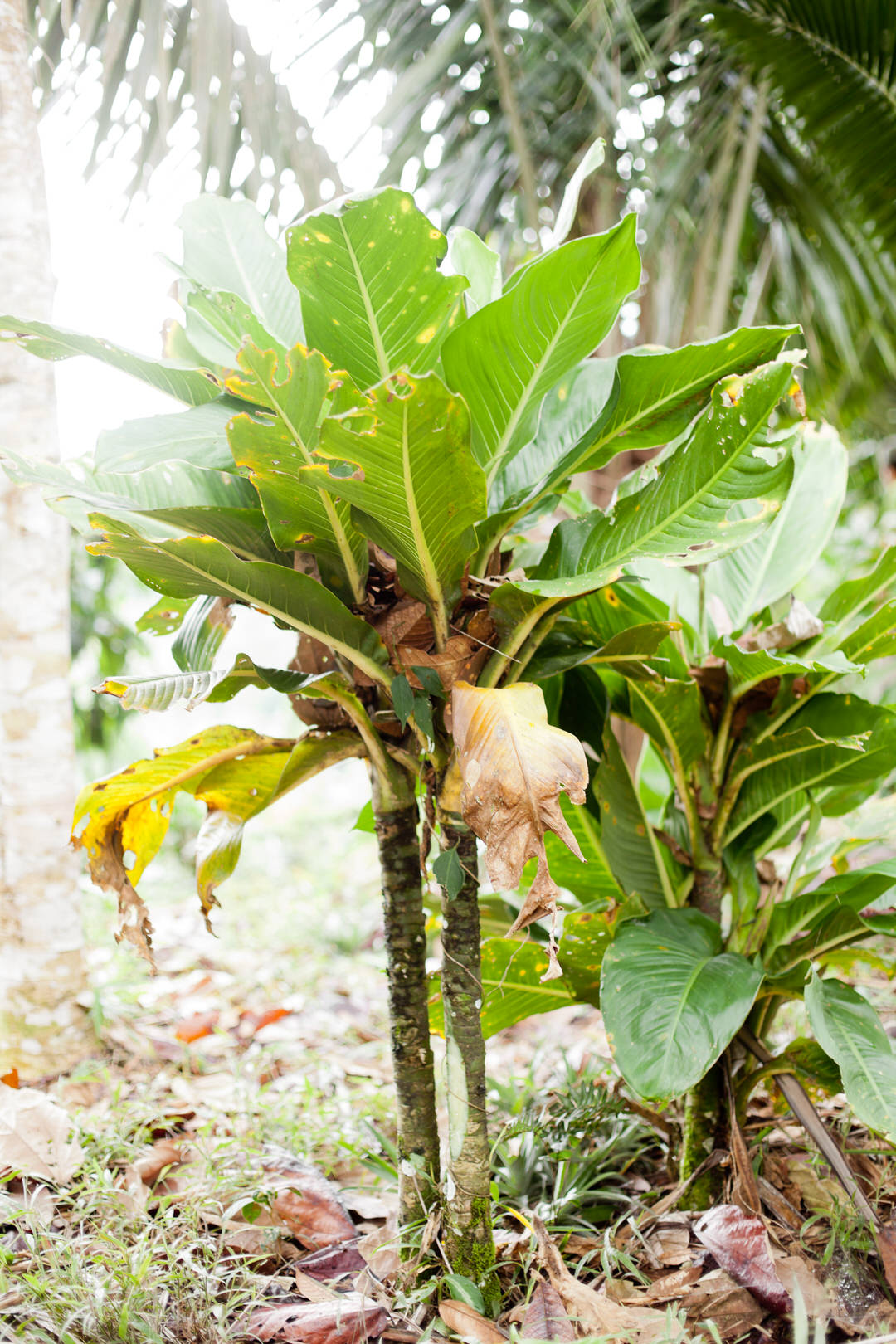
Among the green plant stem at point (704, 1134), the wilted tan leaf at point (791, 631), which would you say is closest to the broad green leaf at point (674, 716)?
the wilted tan leaf at point (791, 631)

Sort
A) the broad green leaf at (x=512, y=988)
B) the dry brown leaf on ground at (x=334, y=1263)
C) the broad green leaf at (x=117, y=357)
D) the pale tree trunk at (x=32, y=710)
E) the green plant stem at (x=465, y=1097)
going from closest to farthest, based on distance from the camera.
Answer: the broad green leaf at (x=117, y=357) < the green plant stem at (x=465, y=1097) < the dry brown leaf on ground at (x=334, y=1263) < the broad green leaf at (x=512, y=988) < the pale tree trunk at (x=32, y=710)

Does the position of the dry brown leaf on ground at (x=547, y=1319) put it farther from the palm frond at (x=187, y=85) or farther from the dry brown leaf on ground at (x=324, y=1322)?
the palm frond at (x=187, y=85)

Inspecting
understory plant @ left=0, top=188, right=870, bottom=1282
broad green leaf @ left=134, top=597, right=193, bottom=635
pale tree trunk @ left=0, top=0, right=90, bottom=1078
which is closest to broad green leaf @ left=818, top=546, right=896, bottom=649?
understory plant @ left=0, top=188, right=870, bottom=1282

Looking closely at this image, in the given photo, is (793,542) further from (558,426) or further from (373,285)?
(373,285)

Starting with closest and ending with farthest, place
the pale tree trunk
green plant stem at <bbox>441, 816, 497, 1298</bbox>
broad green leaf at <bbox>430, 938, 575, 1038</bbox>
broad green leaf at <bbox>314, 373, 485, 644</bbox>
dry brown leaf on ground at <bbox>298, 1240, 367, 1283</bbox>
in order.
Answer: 1. broad green leaf at <bbox>314, 373, 485, 644</bbox>
2. green plant stem at <bbox>441, 816, 497, 1298</bbox>
3. dry brown leaf on ground at <bbox>298, 1240, 367, 1283</bbox>
4. broad green leaf at <bbox>430, 938, 575, 1038</bbox>
5. the pale tree trunk

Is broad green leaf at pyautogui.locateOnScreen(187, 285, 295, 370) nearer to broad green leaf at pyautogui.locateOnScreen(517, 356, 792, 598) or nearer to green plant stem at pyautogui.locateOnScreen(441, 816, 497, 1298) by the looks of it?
broad green leaf at pyautogui.locateOnScreen(517, 356, 792, 598)

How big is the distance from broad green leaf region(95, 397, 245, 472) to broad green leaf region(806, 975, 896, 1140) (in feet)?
3.06

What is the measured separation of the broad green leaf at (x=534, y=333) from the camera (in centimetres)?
80

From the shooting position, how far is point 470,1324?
88 cm

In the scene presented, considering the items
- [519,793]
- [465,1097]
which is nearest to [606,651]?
[519,793]

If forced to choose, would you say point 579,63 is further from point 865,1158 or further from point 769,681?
point 865,1158

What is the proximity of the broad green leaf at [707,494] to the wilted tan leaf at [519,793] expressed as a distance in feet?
0.51

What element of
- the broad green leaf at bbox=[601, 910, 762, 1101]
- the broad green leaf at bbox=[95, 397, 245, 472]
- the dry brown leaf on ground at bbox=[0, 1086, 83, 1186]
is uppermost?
the broad green leaf at bbox=[95, 397, 245, 472]

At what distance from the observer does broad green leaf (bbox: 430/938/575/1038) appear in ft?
3.79
